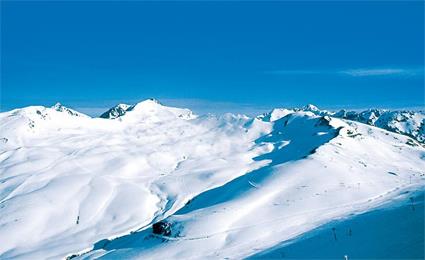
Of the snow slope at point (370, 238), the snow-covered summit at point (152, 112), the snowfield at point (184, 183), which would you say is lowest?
the snow slope at point (370, 238)

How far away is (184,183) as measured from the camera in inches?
3125

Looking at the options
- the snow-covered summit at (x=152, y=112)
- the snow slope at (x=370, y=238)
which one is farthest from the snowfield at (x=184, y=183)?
the snow-covered summit at (x=152, y=112)

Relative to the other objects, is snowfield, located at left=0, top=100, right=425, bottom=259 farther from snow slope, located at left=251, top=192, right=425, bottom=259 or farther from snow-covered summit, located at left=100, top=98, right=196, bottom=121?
snow-covered summit, located at left=100, top=98, right=196, bottom=121

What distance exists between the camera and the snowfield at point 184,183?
40.4 metres

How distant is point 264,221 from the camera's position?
42250 mm

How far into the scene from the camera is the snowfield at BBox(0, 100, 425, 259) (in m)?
40.4

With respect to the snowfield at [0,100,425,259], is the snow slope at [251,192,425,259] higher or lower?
lower

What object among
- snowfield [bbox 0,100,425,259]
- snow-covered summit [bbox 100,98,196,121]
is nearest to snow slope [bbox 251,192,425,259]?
snowfield [bbox 0,100,425,259]

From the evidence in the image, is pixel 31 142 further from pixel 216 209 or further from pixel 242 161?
pixel 216 209

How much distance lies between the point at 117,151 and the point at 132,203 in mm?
39111

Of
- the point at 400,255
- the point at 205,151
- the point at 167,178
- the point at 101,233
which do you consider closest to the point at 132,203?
the point at 101,233

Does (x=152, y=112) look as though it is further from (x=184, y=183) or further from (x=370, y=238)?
(x=370, y=238)

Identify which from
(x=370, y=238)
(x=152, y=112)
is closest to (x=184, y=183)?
(x=370, y=238)

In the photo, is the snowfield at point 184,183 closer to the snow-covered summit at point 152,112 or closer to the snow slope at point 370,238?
the snow slope at point 370,238
